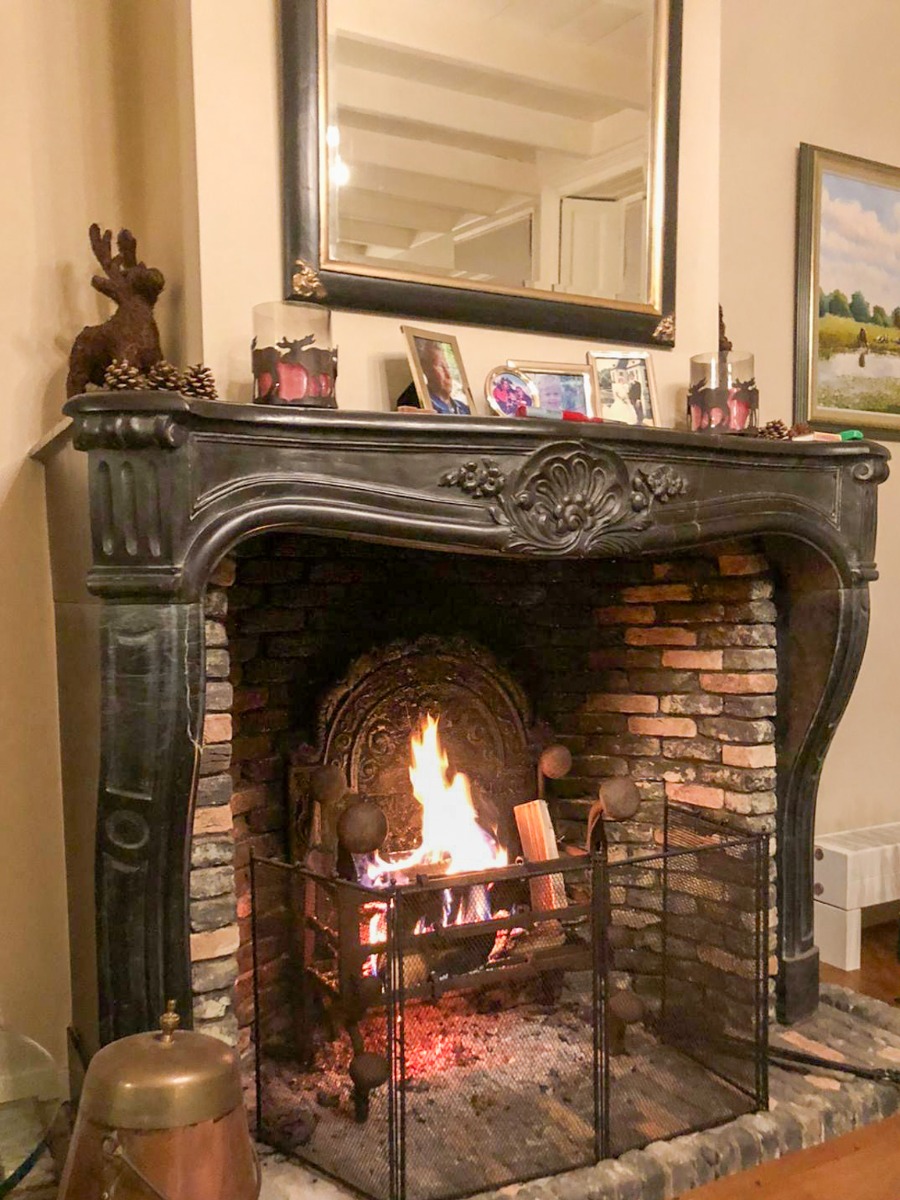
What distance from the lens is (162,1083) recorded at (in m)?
1.26

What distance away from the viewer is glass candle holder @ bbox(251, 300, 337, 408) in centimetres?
160

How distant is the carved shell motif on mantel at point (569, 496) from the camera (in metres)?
1.67

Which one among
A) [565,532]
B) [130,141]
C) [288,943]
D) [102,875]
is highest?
[130,141]

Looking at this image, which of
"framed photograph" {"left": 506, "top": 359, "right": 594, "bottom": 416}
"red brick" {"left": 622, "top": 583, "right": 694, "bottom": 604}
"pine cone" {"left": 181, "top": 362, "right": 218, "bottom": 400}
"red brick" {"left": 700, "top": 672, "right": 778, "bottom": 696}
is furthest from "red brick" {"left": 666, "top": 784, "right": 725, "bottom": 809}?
"pine cone" {"left": 181, "top": 362, "right": 218, "bottom": 400}

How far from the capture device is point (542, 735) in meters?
2.33

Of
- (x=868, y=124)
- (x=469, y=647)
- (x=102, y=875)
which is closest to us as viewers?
(x=102, y=875)

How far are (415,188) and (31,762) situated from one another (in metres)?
1.33

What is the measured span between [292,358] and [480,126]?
2.33ft

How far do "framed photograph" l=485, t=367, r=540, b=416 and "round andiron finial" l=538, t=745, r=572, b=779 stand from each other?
2.59 ft

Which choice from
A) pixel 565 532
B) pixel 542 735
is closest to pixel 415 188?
pixel 565 532

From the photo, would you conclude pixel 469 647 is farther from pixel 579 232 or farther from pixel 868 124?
pixel 868 124

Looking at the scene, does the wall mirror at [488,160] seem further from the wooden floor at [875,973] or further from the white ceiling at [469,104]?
the wooden floor at [875,973]

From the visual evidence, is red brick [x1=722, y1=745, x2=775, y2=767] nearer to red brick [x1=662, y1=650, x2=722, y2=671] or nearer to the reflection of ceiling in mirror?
red brick [x1=662, y1=650, x2=722, y2=671]

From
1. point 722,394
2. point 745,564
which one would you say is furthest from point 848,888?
point 722,394
